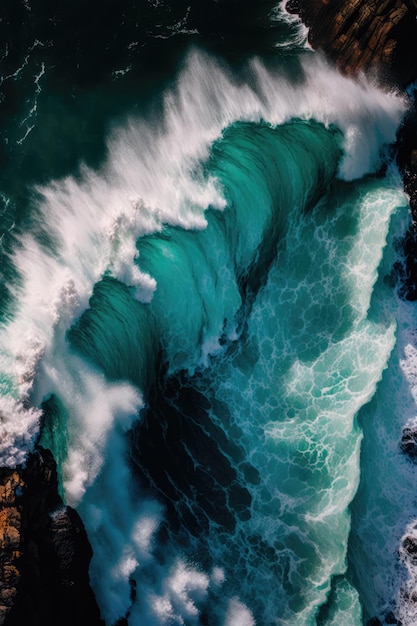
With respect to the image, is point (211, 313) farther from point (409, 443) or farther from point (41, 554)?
point (41, 554)

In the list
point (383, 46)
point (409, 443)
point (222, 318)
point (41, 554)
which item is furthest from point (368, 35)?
point (41, 554)

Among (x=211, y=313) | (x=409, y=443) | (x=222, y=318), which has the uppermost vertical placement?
(x=211, y=313)

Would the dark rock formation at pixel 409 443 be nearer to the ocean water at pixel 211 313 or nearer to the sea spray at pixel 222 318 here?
the ocean water at pixel 211 313

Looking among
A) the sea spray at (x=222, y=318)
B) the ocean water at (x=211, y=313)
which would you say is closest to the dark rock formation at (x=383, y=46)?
the ocean water at (x=211, y=313)

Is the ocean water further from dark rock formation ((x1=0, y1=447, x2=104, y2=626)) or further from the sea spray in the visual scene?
dark rock formation ((x1=0, y1=447, x2=104, y2=626))

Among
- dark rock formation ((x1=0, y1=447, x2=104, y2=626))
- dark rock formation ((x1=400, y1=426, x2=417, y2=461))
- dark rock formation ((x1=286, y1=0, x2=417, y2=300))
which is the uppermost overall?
dark rock formation ((x1=286, y1=0, x2=417, y2=300))

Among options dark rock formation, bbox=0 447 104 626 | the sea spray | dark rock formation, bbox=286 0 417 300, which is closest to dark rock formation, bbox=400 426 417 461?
the sea spray
